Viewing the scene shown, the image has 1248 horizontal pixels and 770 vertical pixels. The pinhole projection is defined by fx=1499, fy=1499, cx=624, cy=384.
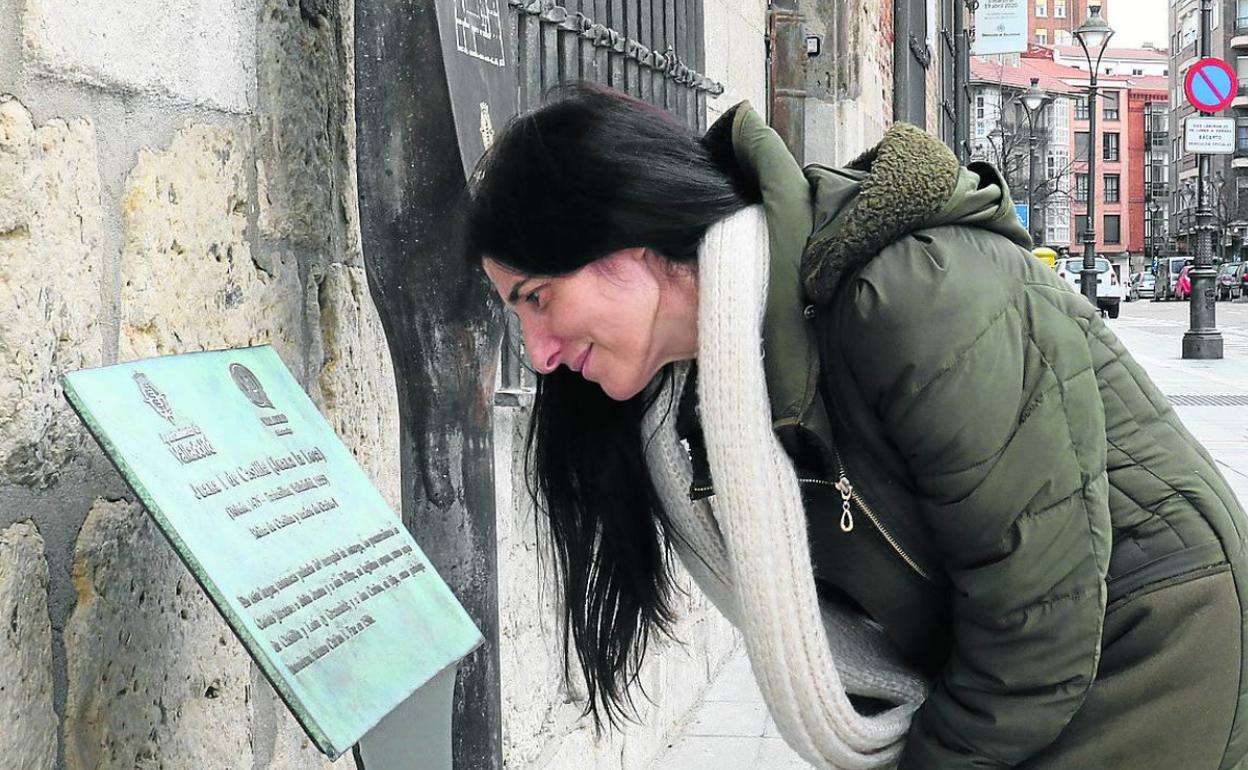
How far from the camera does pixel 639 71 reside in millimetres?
3934

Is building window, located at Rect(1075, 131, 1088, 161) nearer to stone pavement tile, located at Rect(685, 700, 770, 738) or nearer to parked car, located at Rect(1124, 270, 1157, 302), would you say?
parked car, located at Rect(1124, 270, 1157, 302)

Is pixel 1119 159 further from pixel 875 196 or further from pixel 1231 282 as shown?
pixel 875 196

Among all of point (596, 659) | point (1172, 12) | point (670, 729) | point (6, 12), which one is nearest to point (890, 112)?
point (670, 729)

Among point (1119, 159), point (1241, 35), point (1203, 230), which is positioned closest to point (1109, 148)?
point (1119, 159)

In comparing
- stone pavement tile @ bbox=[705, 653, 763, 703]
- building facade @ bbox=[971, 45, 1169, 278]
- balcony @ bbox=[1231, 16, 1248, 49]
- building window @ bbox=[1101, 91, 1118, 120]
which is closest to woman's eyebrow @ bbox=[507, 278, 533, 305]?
stone pavement tile @ bbox=[705, 653, 763, 703]

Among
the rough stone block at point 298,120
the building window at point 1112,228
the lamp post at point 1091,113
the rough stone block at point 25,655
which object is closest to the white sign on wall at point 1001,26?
the lamp post at point 1091,113

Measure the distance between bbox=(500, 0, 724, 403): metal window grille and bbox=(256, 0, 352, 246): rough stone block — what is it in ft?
1.07

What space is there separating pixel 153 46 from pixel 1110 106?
10038cm

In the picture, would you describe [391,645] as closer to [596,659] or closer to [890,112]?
[596,659]

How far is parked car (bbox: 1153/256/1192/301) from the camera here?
55.1 metres

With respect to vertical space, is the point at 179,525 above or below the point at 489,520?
above

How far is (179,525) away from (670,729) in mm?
3407

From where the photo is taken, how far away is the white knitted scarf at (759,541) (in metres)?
1.86

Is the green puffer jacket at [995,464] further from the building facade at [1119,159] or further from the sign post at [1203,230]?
the building facade at [1119,159]
